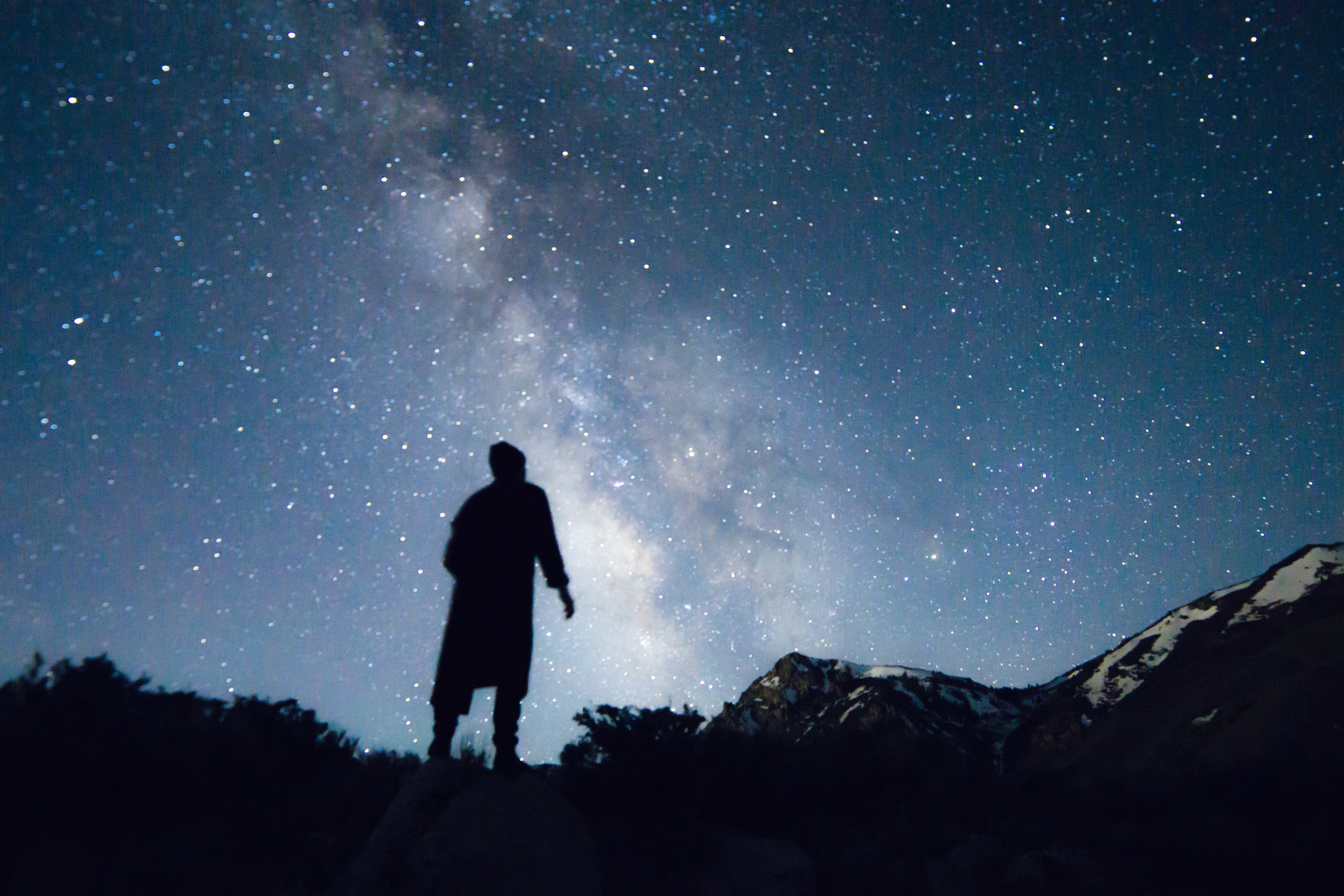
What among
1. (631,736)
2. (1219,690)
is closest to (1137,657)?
(1219,690)

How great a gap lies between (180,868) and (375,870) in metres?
1.41

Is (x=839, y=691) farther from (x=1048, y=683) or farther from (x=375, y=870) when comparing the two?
(x=375, y=870)

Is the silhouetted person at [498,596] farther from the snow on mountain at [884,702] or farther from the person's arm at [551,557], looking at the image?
the snow on mountain at [884,702]

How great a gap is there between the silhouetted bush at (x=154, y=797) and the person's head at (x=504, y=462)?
10.5 feet

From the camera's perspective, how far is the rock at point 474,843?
12.5ft

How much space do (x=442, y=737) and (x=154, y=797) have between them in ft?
8.05

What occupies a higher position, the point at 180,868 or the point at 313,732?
the point at 313,732

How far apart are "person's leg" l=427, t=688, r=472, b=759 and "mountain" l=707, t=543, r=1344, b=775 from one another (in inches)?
179

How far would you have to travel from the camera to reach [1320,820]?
7.64 m

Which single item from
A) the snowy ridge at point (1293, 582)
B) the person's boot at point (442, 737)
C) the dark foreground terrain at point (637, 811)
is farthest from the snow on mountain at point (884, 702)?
the person's boot at point (442, 737)

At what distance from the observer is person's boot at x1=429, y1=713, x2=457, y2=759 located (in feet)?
15.0

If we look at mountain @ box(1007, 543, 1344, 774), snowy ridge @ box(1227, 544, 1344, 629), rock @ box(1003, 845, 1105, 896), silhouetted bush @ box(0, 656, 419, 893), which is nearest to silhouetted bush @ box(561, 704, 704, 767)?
silhouetted bush @ box(0, 656, 419, 893)

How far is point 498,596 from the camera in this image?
4668 millimetres

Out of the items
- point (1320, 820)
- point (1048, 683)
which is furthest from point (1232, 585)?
point (1320, 820)
